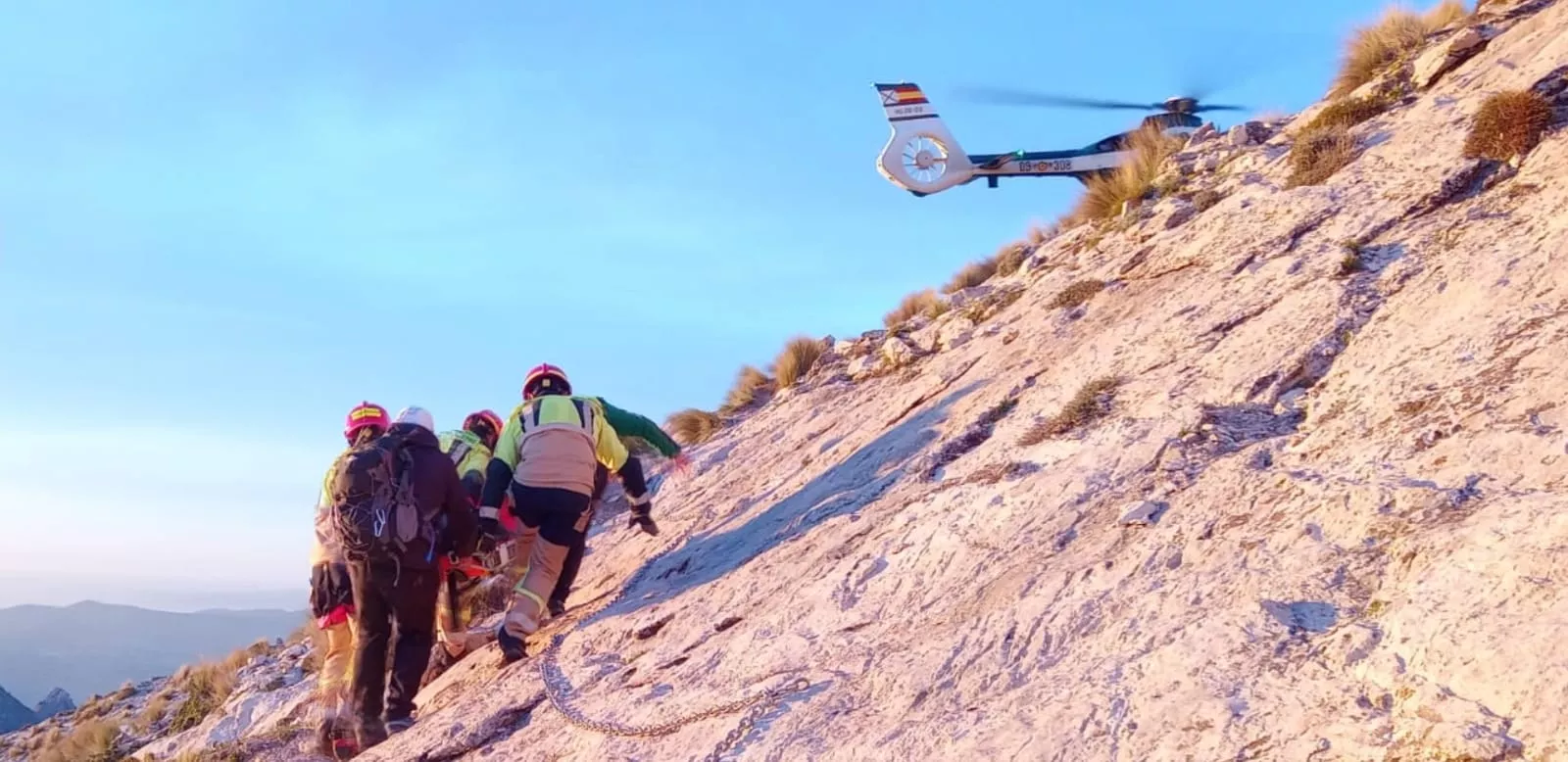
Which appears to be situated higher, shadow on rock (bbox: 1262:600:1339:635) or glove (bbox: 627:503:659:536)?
glove (bbox: 627:503:659:536)

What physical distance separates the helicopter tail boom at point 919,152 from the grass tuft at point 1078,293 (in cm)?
1584

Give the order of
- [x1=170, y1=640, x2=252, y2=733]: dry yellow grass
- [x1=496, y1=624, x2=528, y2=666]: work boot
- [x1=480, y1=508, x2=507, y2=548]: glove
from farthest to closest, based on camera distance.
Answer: [x1=170, y1=640, x2=252, y2=733]: dry yellow grass → [x1=480, y1=508, x2=507, y2=548]: glove → [x1=496, y1=624, x2=528, y2=666]: work boot

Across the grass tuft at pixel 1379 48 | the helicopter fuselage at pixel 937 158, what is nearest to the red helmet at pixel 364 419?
the grass tuft at pixel 1379 48

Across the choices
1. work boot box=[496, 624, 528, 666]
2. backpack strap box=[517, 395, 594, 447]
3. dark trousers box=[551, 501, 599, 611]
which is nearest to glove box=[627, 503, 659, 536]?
dark trousers box=[551, 501, 599, 611]

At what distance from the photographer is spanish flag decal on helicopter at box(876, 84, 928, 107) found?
2648cm

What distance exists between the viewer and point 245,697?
1080cm

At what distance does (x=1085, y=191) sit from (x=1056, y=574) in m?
10.2

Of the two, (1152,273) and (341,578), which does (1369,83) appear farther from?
(341,578)

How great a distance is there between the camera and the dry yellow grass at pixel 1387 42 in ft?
36.4

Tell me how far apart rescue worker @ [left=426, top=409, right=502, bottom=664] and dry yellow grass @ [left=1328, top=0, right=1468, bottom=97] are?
8.73 m

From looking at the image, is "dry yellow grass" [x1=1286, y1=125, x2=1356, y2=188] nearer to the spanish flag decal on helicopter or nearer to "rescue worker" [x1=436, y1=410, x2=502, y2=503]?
"rescue worker" [x1=436, y1=410, x2=502, y2=503]

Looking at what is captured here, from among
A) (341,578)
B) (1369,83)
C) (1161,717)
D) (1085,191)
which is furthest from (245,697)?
(1369,83)

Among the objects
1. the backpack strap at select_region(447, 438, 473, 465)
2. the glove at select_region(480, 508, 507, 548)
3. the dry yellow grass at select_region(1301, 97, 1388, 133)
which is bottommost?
the glove at select_region(480, 508, 507, 548)

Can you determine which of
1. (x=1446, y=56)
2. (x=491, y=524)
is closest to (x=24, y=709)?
(x=491, y=524)
